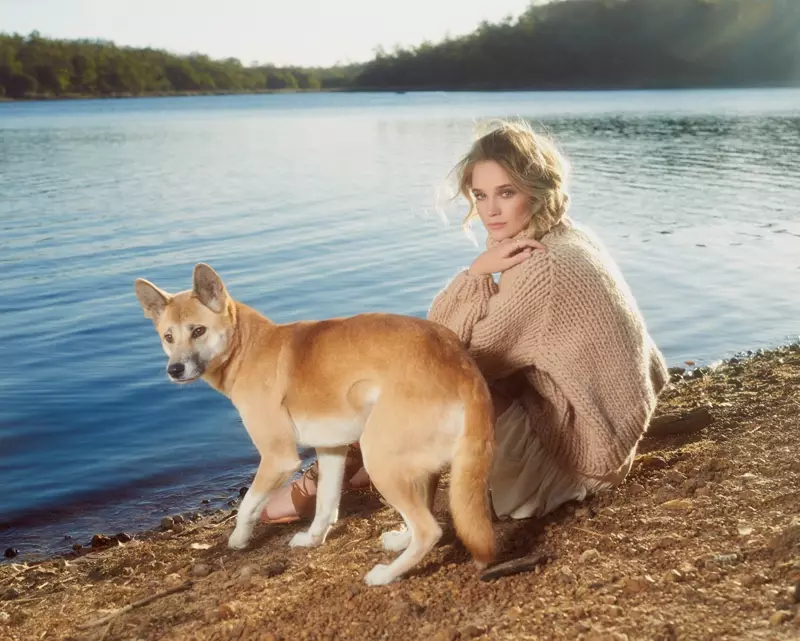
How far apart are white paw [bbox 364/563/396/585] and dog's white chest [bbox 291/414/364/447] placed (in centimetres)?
71

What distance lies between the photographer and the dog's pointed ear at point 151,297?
459 centimetres

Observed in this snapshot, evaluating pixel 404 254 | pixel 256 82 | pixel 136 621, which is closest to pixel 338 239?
pixel 404 254

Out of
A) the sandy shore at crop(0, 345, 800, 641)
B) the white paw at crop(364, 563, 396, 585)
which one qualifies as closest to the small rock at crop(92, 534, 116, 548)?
the sandy shore at crop(0, 345, 800, 641)

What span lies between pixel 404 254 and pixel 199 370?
37.2ft

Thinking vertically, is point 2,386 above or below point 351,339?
below

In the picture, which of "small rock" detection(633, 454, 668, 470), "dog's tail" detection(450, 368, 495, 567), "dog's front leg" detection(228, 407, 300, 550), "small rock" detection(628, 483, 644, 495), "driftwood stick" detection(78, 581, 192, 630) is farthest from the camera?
"small rock" detection(633, 454, 668, 470)

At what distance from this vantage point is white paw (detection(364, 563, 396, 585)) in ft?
13.5

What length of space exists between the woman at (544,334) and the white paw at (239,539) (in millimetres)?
1523

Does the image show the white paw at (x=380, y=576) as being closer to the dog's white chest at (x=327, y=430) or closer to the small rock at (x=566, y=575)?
the dog's white chest at (x=327, y=430)

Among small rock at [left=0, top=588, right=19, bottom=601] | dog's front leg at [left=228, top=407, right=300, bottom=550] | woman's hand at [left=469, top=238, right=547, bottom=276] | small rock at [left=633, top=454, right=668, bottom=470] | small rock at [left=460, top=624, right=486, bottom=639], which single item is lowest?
small rock at [left=0, top=588, right=19, bottom=601]

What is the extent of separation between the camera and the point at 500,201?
15.4ft

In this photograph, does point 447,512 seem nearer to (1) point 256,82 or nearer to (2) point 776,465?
(2) point 776,465

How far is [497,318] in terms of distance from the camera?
4.43 m

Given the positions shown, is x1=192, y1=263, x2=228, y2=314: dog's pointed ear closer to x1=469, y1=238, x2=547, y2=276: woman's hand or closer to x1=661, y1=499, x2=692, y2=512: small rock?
x1=469, y1=238, x2=547, y2=276: woman's hand
